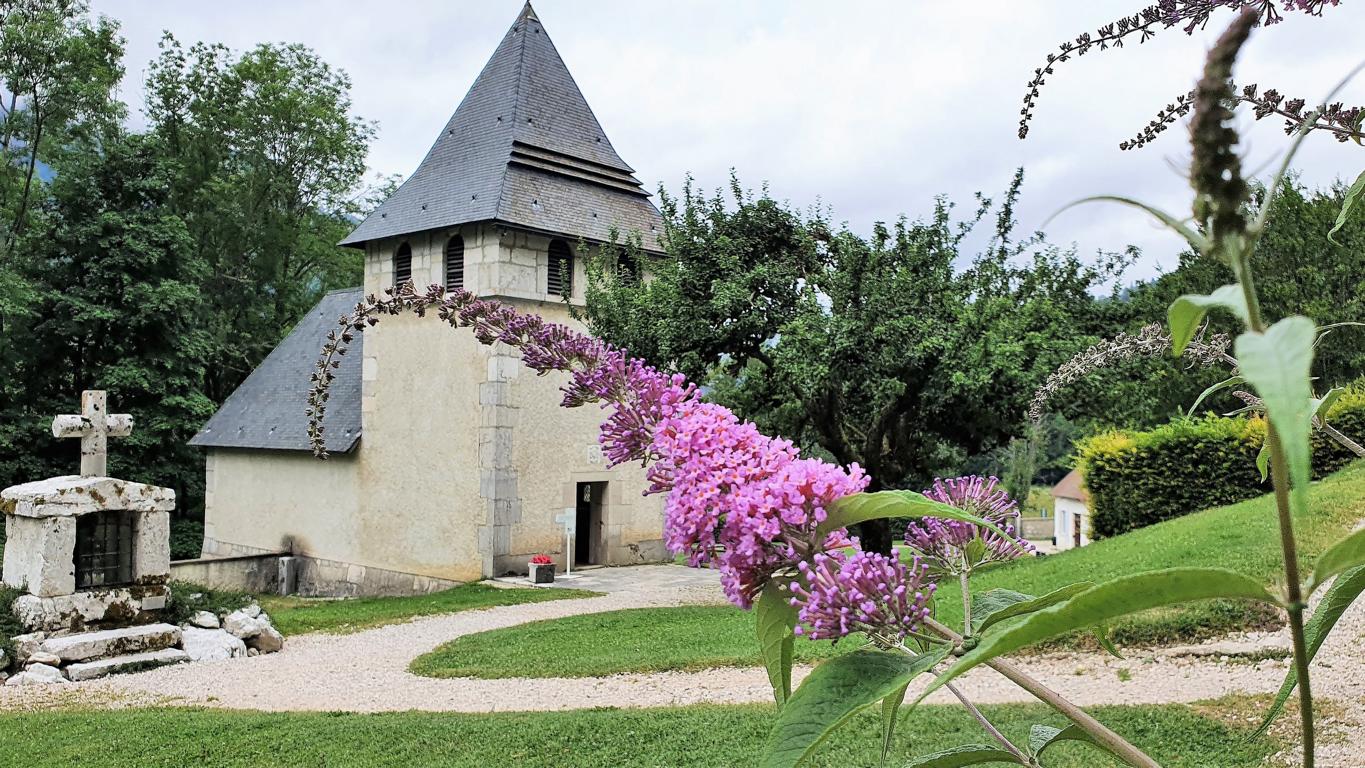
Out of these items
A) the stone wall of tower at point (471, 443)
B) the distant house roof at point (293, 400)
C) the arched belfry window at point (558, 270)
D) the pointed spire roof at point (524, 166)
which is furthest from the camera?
the distant house roof at point (293, 400)

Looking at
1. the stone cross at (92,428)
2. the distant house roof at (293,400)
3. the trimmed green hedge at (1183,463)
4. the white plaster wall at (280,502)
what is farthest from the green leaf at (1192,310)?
the distant house roof at (293,400)

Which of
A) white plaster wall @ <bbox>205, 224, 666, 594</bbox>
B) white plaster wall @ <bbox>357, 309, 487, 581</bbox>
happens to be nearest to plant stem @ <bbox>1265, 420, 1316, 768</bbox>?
white plaster wall @ <bbox>205, 224, 666, 594</bbox>

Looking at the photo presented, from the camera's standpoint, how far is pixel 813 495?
4.08 ft

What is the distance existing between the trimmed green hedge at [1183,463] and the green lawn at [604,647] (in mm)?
7714

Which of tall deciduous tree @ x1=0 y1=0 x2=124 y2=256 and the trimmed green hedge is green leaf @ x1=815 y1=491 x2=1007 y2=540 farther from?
tall deciduous tree @ x1=0 y1=0 x2=124 y2=256

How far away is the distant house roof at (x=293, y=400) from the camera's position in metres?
20.3

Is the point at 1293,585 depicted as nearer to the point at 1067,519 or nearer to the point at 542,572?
the point at 542,572

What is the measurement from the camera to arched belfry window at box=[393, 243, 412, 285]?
18984 mm

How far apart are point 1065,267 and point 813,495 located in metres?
14.6

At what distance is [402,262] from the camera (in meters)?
19.1

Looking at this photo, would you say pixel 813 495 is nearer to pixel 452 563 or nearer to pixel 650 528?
pixel 452 563

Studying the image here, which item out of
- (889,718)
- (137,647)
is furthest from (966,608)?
(137,647)

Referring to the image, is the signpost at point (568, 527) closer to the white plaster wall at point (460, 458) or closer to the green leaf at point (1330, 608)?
the white plaster wall at point (460, 458)

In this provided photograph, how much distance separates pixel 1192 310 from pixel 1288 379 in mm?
214
